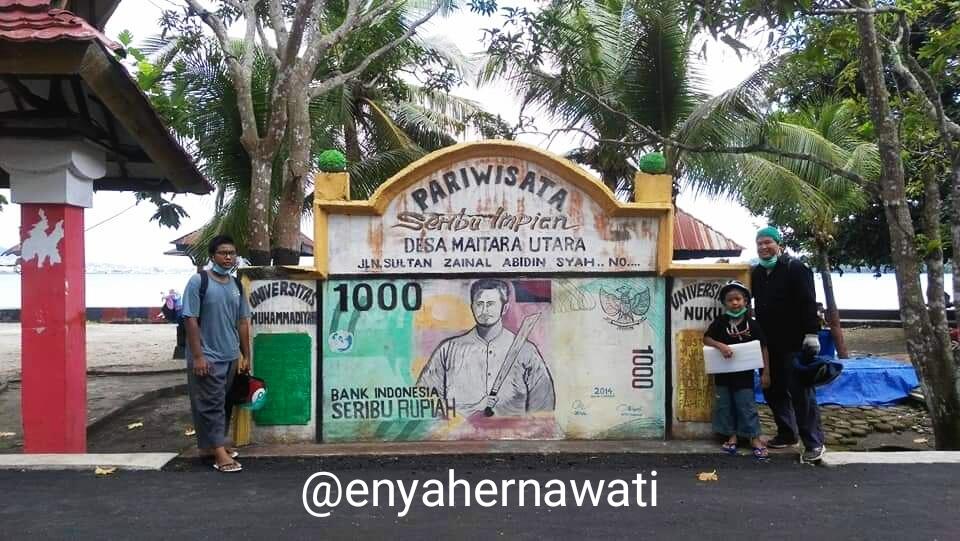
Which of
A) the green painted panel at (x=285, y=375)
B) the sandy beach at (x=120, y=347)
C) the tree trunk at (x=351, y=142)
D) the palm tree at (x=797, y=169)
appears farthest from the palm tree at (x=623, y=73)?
the sandy beach at (x=120, y=347)

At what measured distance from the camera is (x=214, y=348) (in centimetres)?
562

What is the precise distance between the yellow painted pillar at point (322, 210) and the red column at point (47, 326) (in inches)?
80.3

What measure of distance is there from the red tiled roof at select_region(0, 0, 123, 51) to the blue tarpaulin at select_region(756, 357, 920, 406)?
34.4 ft

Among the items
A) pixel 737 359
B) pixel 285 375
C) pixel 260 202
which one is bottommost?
pixel 285 375

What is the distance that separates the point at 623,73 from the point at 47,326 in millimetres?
8706

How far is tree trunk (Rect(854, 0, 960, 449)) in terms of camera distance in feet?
22.1

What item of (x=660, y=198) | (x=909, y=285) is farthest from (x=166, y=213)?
(x=909, y=285)

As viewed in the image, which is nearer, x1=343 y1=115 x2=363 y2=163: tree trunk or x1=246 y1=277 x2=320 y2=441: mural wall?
x1=246 y1=277 x2=320 y2=441: mural wall

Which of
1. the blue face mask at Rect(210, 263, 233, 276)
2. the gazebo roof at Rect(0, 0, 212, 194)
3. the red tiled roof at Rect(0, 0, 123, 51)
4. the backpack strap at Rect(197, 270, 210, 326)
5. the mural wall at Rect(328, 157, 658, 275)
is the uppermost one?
the red tiled roof at Rect(0, 0, 123, 51)

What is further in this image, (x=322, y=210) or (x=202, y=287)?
(x=322, y=210)

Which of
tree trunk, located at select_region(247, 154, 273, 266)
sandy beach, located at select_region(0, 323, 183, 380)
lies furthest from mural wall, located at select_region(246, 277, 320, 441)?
sandy beach, located at select_region(0, 323, 183, 380)

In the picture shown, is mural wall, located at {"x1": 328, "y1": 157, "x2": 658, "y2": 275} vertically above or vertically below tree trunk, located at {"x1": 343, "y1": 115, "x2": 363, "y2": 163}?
below

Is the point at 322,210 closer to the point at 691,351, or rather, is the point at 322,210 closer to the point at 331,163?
the point at 331,163
